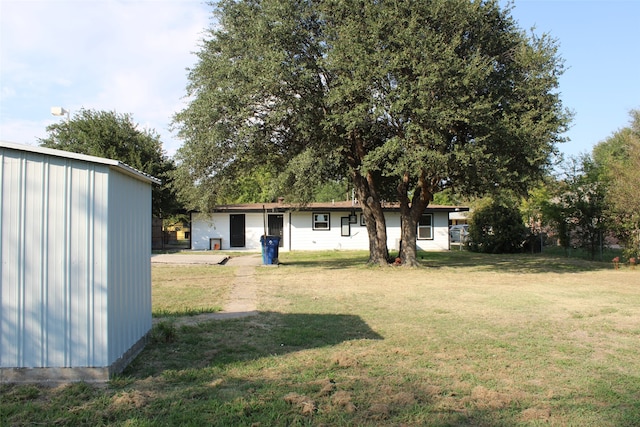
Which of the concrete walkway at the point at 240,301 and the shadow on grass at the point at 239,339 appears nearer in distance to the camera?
the shadow on grass at the point at 239,339

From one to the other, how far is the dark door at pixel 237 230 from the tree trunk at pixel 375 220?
12986 millimetres

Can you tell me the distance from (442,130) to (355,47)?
139 inches

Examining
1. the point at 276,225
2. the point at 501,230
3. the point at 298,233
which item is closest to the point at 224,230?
the point at 276,225

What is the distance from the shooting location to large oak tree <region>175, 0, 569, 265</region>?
13.9m

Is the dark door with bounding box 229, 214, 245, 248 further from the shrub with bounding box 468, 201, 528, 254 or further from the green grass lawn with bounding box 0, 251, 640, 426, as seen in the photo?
the green grass lawn with bounding box 0, 251, 640, 426

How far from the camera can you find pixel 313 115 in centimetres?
1534

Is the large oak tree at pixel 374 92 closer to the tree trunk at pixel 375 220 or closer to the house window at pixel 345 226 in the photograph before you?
the tree trunk at pixel 375 220

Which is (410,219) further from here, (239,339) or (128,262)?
(128,262)

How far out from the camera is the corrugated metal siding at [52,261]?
483 cm

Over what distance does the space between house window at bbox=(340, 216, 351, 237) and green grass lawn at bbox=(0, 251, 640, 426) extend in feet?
64.1

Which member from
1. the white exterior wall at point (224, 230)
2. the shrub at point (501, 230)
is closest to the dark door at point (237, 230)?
the white exterior wall at point (224, 230)

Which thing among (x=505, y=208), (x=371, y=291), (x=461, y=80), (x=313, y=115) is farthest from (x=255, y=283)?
(x=505, y=208)

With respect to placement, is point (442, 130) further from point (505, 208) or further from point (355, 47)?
point (505, 208)

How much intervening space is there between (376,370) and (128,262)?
120 inches
